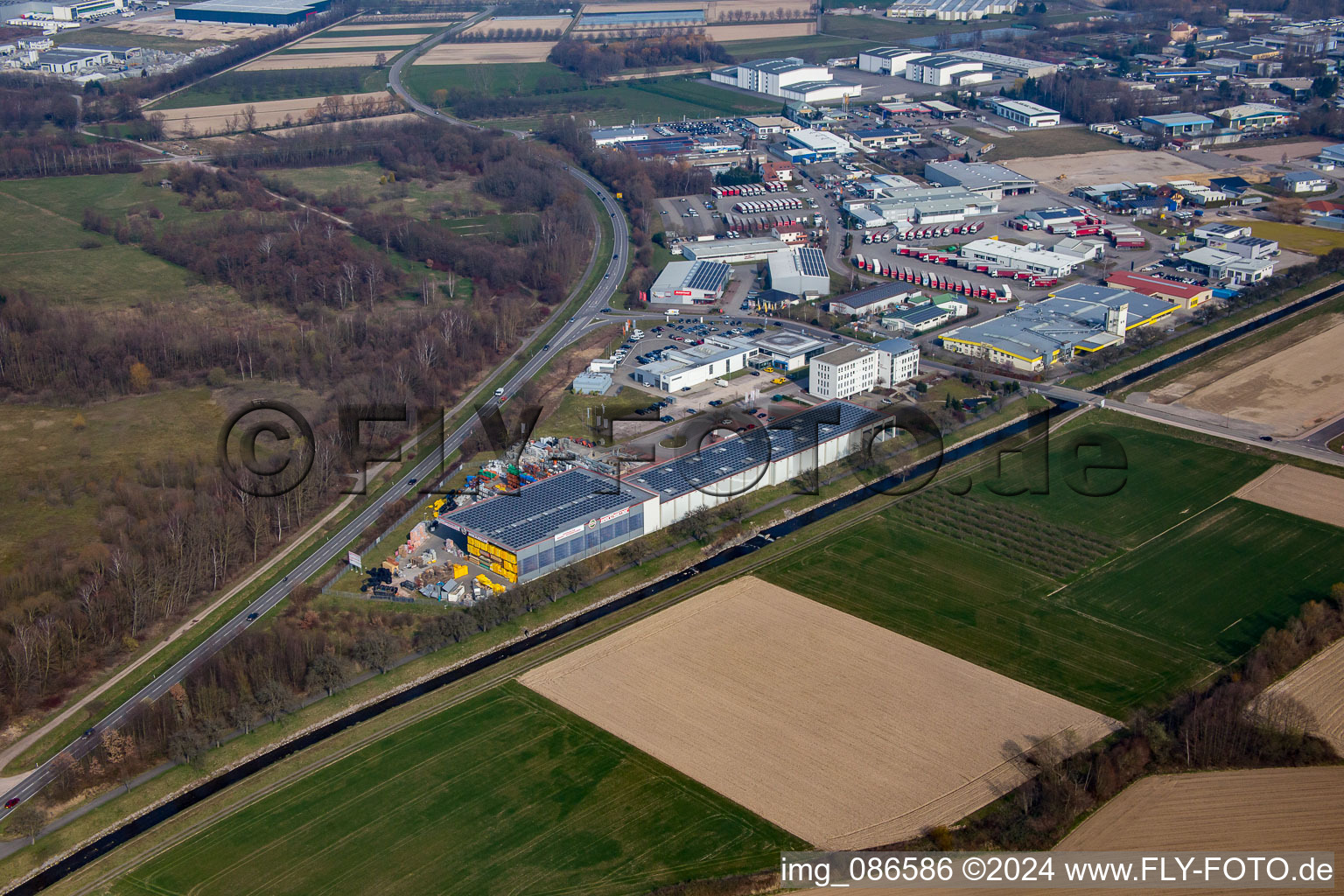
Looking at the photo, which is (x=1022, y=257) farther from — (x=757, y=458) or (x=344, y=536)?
(x=344, y=536)

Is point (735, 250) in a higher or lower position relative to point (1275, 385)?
higher

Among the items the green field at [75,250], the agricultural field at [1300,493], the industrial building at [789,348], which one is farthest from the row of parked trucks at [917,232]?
the green field at [75,250]

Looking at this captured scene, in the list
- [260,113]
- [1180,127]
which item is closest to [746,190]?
[1180,127]

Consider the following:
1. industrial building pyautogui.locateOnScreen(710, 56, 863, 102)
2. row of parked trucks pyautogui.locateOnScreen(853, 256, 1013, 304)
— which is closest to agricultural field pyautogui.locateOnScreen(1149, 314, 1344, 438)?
row of parked trucks pyautogui.locateOnScreen(853, 256, 1013, 304)

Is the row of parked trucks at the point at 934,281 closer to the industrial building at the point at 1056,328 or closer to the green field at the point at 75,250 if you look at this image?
the industrial building at the point at 1056,328

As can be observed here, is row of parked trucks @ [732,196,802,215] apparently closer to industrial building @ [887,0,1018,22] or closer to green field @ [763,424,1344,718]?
green field @ [763,424,1344,718]

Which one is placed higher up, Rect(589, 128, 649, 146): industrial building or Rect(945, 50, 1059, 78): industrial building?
Rect(945, 50, 1059, 78): industrial building
